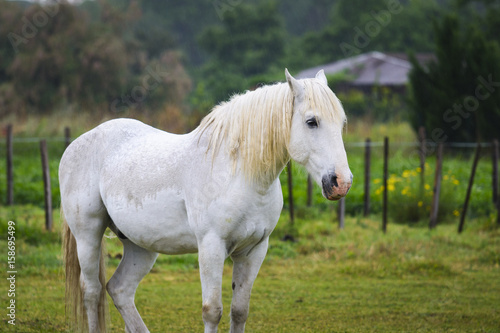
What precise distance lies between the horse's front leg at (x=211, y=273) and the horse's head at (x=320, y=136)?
0.69 m

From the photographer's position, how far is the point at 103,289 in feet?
14.0

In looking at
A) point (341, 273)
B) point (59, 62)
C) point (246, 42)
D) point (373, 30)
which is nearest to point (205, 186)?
point (341, 273)

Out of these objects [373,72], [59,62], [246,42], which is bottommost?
[59,62]

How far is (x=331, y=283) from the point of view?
6.57 metres

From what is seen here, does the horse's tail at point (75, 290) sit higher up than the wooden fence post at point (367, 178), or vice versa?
the wooden fence post at point (367, 178)

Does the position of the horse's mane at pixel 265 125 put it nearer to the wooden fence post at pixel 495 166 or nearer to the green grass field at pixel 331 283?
the green grass field at pixel 331 283

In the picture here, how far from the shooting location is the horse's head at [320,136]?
3117 mm

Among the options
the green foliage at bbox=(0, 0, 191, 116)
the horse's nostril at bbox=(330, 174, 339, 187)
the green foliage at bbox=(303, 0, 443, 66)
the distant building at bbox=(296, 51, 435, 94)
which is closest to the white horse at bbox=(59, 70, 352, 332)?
the horse's nostril at bbox=(330, 174, 339, 187)

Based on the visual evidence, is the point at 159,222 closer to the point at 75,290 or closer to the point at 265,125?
the point at 265,125

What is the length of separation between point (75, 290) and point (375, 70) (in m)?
28.1

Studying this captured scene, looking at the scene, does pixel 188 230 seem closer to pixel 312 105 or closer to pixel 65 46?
pixel 312 105

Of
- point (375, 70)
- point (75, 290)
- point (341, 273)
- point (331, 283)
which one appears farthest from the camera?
point (375, 70)

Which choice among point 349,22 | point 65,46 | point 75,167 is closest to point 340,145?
point 75,167

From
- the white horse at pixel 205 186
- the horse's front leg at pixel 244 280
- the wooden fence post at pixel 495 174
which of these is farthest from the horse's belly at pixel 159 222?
the wooden fence post at pixel 495 174
